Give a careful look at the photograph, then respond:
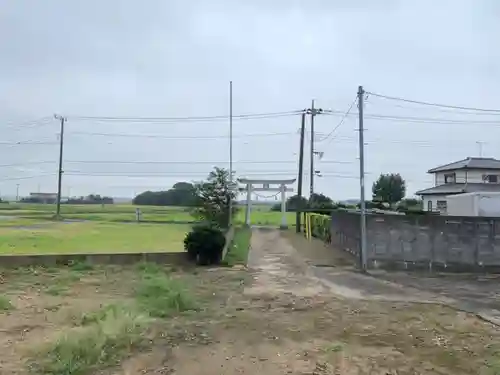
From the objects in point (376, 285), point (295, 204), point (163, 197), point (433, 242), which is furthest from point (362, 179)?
point (163, 197)

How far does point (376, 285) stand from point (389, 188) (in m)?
Answer: 49.0

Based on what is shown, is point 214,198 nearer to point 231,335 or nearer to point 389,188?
point 231,335

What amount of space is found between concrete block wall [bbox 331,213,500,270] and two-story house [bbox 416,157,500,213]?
20.0m

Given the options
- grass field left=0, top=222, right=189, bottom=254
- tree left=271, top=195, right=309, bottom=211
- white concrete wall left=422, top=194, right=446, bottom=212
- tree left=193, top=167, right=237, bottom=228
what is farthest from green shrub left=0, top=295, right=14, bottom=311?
white concrete wall left=422, top=194, right=446, bottom=212

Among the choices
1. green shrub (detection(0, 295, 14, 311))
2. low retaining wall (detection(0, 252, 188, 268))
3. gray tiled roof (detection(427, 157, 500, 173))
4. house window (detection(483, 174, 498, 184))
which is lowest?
green shrub (detection(0, 295, 14, 311))

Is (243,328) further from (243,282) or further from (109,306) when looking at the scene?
(243,282)

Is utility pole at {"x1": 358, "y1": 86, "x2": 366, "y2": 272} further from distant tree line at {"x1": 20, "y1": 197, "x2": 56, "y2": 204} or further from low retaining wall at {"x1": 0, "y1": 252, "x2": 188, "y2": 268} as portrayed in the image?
distant tree line at {"x1": 20, "y1": 197, "x2": 56, "y2": 204}

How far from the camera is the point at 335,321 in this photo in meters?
7.61

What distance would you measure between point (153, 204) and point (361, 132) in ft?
157

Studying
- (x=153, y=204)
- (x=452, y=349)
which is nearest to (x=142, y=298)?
(x=452, y=349)

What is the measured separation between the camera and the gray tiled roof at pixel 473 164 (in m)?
34.8

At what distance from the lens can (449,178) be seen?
122 feet

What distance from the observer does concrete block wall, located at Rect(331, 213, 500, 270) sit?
44.2 feet

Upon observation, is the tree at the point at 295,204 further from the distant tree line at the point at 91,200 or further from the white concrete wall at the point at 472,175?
the distant tree line at the point at 91,200
